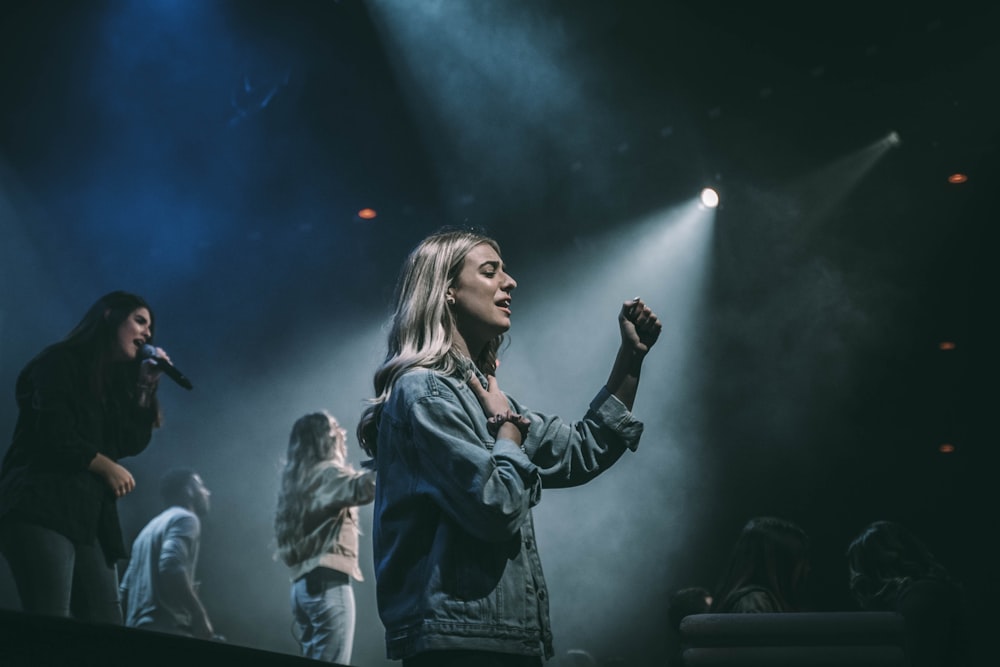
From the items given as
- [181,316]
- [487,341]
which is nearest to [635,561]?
[181,316]

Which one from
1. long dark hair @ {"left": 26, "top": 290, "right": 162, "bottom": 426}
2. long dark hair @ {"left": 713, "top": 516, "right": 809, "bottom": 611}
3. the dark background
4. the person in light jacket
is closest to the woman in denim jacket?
long dark hair @ {"left": 26, "top": 290, "right": 162, "bottom": 426}

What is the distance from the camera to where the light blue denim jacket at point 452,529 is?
144cm

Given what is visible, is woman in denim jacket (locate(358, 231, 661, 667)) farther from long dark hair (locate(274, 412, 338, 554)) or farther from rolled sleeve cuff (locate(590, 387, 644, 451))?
long dark hair (locate(274, 412, 338, 554))

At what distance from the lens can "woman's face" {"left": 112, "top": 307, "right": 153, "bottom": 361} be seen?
3238 mm

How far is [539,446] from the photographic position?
178 centimetres

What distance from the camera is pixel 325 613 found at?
3.98 m

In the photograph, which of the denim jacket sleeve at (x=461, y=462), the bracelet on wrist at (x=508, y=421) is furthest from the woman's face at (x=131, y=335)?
the bracelet on wrist at (x=508, y=421)

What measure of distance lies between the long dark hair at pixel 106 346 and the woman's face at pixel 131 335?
0.01m

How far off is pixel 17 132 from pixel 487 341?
16.1ft

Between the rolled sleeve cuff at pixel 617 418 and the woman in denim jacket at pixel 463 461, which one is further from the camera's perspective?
the rolled sleeve cuff at pixel 617 418

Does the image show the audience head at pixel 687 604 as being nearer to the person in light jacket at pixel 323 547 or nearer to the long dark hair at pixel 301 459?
the person in light jacket at pixel 323 547

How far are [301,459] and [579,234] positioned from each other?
137 inches

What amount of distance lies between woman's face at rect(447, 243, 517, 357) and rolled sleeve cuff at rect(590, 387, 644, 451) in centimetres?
29

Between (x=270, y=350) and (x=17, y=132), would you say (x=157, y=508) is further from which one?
(x=17, y=132)
